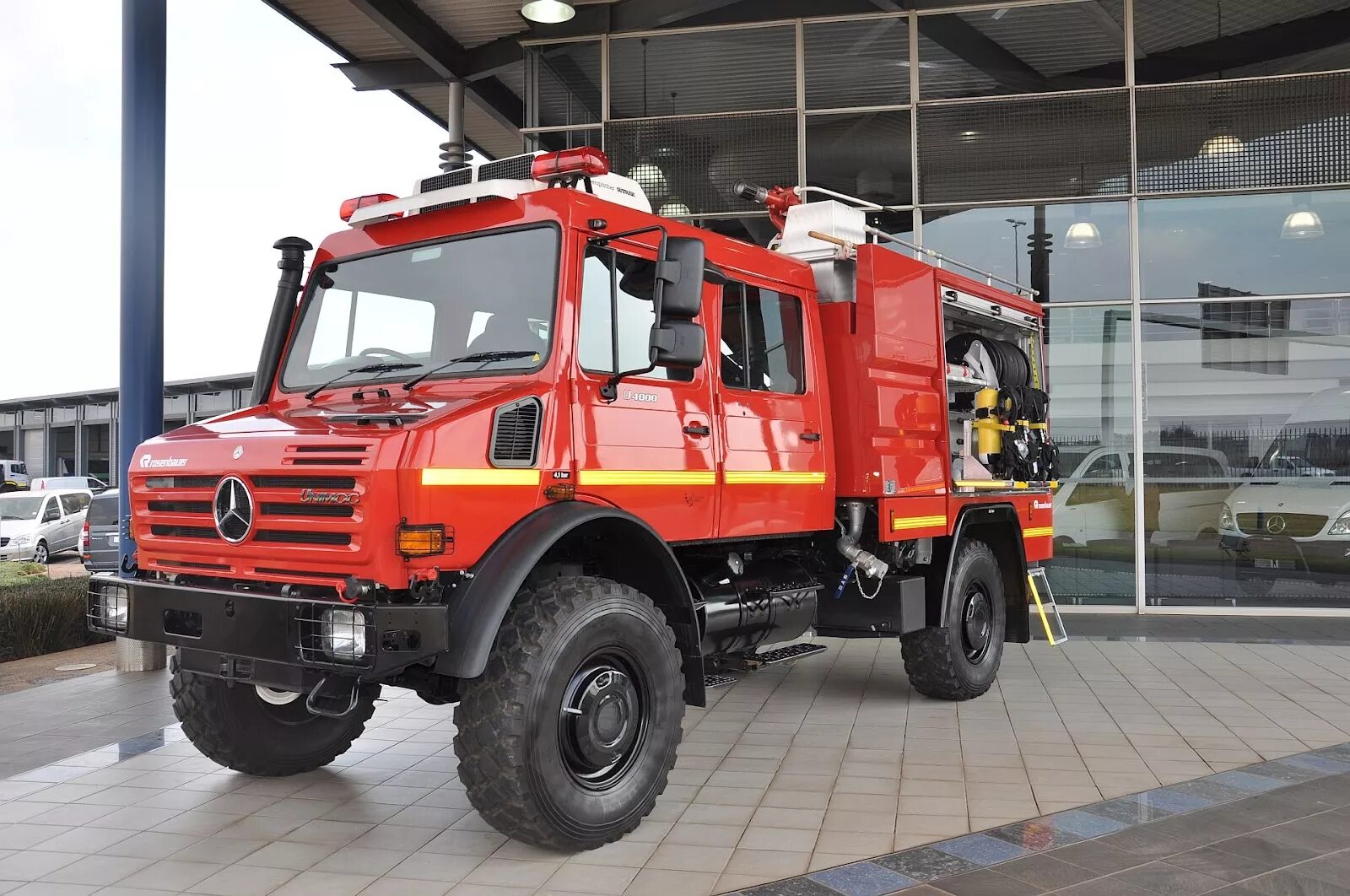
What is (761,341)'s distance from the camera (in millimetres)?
5449

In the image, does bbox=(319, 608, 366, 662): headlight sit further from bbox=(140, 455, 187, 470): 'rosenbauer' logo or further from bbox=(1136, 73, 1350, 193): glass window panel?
bbox=(1136, 73, 1350, 193): glass window panel

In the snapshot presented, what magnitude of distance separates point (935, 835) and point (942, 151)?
8114mm

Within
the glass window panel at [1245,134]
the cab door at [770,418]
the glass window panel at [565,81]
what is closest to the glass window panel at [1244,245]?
the glass window panel at [1245,134]

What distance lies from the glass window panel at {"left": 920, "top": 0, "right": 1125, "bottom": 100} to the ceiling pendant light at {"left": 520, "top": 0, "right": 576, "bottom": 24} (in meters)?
3.65

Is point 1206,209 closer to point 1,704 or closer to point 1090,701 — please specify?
point 1090,701

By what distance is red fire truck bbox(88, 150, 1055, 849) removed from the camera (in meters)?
3.79

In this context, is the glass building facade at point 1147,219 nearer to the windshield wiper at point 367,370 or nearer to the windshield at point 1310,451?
the windshield at point 1310,451

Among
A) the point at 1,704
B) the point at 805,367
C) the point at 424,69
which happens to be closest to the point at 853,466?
the point at 805,367

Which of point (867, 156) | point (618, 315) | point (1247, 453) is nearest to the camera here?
point (618, 315)

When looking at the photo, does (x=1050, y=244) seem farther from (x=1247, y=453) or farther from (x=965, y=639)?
(x=965, y=639)

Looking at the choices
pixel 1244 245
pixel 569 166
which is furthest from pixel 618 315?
pixel 1244 245

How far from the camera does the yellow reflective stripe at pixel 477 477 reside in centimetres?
→ 371

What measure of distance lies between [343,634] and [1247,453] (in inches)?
373

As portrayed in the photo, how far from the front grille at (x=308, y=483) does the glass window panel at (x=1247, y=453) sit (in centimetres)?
894
